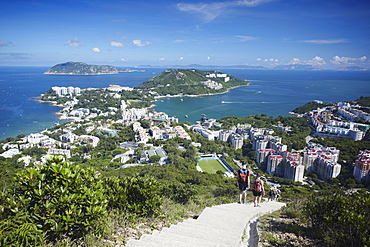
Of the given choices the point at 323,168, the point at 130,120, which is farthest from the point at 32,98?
the point at 323,168

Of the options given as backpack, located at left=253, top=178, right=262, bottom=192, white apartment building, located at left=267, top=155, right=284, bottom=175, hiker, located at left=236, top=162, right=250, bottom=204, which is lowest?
white apartment building, located at left=267, top=155, right=284, bottom=175

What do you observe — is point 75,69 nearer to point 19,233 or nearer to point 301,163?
point 301,163

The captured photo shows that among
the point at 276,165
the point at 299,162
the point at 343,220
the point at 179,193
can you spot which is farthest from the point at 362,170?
the point at 343,220

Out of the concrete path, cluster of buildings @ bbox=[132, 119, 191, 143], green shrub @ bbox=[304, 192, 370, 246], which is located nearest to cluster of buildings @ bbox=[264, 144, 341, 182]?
cluster of buildings @ bbox=[132, 119, 191, 143]

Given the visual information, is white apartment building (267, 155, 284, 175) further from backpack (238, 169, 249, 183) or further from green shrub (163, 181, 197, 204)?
backpack (238, 169, 249, 183)

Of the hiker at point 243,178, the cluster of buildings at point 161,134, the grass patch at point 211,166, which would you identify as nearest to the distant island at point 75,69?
the cluster of buildings at point 161,134

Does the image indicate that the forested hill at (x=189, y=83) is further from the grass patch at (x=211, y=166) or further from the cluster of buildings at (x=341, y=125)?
the grass patch at (x=211, y=166)

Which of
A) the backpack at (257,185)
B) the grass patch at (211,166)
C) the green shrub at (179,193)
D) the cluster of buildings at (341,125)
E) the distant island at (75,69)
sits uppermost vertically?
the distant island at (75,69)
